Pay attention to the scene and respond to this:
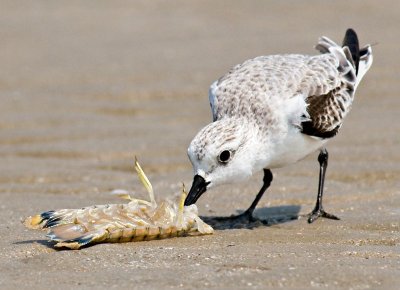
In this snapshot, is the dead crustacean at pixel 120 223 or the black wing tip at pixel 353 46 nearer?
the dead crustacean at pixel 120 223

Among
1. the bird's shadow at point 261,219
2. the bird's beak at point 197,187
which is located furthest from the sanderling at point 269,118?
the bird's shadow at point 261,219

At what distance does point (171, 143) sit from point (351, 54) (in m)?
2.18

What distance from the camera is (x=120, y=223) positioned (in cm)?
538

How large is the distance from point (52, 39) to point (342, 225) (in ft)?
23.2

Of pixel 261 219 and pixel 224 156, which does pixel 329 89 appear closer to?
pixel 261 219

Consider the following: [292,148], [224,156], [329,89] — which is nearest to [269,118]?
[292,148]

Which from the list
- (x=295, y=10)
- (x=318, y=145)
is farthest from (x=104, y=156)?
(x=295, y=10)

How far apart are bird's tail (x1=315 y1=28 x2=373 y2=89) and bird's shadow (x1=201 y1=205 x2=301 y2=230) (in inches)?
45.7

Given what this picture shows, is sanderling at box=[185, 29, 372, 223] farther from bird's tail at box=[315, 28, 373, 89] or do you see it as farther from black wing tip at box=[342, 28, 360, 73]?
black wing tip at box=[342, 28, 360, 73]

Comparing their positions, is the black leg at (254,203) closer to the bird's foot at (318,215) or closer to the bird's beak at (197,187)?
the bird's foot at (318,215)

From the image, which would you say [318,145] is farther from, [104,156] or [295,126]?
[104,156]

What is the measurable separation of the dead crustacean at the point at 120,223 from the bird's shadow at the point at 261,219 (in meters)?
0.53

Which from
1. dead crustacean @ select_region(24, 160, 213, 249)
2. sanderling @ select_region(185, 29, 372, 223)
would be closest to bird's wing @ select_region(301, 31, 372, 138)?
sanderling @ select_region(185, 29, 372, 223)

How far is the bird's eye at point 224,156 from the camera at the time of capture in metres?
5.66
